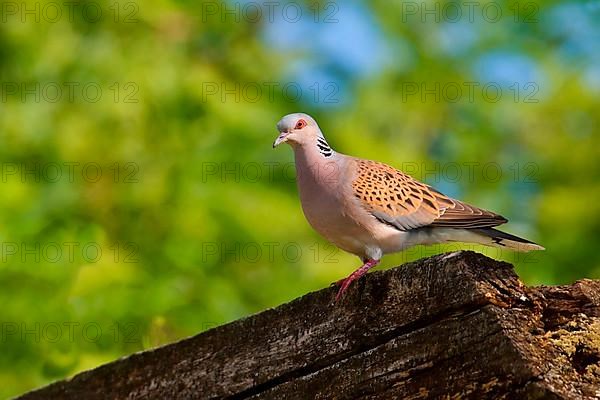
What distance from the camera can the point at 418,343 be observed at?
1791 mm

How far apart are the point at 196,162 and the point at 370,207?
183 centimetres

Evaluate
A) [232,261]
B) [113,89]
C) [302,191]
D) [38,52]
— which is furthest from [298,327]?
[38,52]

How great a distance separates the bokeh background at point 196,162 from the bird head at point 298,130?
0.85 metres

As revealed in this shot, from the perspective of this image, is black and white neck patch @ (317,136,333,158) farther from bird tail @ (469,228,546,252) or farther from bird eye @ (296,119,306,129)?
bird tail @ (469,228,546,252)

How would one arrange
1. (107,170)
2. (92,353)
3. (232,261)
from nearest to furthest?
(92,353) < (232,261) < (107,170)

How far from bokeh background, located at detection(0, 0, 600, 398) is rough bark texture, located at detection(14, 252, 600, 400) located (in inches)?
49.3

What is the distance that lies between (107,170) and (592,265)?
2.65 meters

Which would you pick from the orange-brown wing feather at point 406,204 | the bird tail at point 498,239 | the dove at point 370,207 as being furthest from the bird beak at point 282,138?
the bird tail at point 498,239

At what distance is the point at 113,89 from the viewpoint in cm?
555

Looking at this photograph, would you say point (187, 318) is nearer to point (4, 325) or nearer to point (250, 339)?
point (4, 325)

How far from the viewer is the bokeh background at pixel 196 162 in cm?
434

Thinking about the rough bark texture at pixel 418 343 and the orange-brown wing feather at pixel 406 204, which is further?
the orange-brown wing feather at pixel 406 204

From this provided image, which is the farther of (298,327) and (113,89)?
(113,89)

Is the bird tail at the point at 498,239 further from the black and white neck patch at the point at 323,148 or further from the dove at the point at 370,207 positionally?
the black and white neck patch at the point at 323,148
